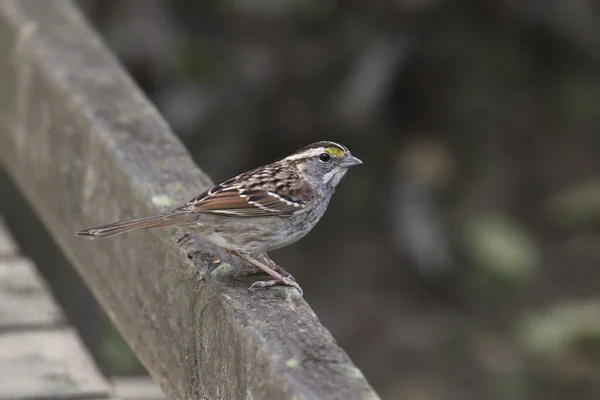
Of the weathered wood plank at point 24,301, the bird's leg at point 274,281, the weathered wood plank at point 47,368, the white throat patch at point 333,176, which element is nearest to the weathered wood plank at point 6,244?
the weathered wood plank at point 24,301

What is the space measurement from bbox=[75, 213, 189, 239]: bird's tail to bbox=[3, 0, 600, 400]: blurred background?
15.0 ft

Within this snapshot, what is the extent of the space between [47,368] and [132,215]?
0.76 m

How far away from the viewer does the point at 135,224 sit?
3.30 meters

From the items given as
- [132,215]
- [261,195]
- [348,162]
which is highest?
[348,162]

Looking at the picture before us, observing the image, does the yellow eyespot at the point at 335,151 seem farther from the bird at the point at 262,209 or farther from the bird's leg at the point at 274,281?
the bird's leg at the point at 274,281

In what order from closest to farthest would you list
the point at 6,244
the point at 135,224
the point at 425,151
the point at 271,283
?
the point at 271,283 < the point at 135,224 < the point at 6,244 < the point at 425,151

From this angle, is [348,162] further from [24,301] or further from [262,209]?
[24,301]

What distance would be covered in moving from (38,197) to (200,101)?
4.47 meters

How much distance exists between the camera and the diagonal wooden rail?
2.54 metres

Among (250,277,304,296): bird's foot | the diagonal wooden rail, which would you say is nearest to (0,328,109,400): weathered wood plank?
the diagonal wooden rail

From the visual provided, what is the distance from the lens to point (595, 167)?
365 inches

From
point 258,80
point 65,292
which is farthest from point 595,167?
point 65,292

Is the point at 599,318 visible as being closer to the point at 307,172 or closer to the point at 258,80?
the point at 258,80

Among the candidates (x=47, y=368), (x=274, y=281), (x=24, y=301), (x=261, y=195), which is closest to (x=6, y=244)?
(x=24, y=301)
